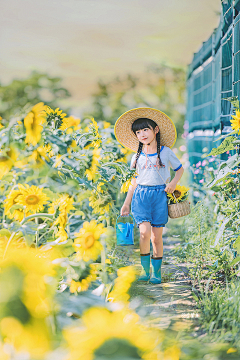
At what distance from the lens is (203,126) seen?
12.0ft

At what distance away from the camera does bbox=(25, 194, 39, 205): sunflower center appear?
4.60 feet

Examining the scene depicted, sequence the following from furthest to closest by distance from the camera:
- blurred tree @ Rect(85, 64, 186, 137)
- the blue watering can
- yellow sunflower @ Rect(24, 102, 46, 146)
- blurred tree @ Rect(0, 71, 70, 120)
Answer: blurred tree @ Rect(85, 64, 186, 137)
blurred tree @ Rect(0, 71, 70, 120)
the blue watering can
yellow sunflower @ Rect(24, 102, 46, 146)

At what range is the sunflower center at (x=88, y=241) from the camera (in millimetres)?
1065

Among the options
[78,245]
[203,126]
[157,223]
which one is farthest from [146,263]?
[203,126]

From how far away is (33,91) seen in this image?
7039mm

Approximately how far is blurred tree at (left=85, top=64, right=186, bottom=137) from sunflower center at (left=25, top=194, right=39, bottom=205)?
603 cm

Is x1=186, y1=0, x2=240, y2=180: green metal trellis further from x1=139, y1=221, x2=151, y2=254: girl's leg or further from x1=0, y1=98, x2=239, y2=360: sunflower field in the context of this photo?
x1=0, y1=98, x2=239, y2=360: sunflower field

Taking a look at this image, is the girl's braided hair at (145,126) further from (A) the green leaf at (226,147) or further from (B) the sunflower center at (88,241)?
(B) the sunflower center at (88,241)

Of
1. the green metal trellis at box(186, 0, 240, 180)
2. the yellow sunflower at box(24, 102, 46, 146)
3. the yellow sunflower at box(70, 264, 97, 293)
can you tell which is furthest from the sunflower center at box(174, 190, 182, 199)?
the yellow sunflower at box(24, 102, 46, 146)

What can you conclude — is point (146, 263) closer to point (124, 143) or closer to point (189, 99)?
point (124, 143)

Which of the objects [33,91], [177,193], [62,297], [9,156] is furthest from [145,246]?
[33,91]

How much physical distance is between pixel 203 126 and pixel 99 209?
2.28 metres

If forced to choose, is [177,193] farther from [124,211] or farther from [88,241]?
[88,241]

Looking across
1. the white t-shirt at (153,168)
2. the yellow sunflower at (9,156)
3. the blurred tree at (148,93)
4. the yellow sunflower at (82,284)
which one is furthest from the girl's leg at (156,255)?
the blurred tree at (148,93)
